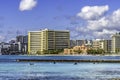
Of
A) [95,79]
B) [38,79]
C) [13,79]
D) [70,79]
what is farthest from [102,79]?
[13,79]

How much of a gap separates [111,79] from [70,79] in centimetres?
708

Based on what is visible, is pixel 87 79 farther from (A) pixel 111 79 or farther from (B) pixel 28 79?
(B) pixel 28 79

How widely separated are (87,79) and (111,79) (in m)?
4.13

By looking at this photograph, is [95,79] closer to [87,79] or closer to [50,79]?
[87,79]

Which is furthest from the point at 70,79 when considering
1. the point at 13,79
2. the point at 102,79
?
the point at 13,79

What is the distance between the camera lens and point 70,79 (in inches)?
2591

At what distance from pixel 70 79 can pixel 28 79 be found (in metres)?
7.25

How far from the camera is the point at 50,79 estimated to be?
65812mm

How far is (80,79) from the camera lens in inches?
2584

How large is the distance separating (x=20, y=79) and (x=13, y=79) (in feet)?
4.26

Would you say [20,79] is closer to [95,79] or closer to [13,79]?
[13,79]

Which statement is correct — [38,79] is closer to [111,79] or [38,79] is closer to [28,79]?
[28,79]

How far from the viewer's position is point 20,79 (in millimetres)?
65188

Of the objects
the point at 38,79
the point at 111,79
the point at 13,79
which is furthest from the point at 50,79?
the point at 111,79
